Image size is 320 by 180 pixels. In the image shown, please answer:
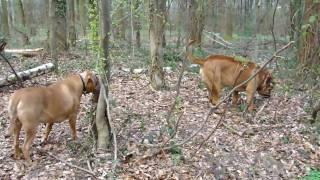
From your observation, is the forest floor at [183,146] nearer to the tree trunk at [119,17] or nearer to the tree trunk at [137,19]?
the tree trunk at [119,17]

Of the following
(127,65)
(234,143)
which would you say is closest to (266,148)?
(234,143)

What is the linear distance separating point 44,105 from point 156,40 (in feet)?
13.8

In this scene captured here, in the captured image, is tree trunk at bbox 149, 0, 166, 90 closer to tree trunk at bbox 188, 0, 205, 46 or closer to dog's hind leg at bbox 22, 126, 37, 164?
tree trunk at bbox 188, 0, 205, 46

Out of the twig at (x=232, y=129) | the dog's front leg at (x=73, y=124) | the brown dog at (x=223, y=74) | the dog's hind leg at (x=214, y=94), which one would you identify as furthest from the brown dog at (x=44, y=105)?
the dog's hind leg at (x=214, y=94)

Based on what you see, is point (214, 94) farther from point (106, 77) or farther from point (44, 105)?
point (44, 105)

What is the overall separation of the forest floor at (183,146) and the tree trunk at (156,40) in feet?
1.77

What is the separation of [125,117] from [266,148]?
2.66 metres

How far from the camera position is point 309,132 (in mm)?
8016

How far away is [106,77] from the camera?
20.6 feet

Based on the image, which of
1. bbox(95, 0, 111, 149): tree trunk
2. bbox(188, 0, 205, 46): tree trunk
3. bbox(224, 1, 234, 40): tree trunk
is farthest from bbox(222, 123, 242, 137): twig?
bbox(224, 1, 234, 40): tree trunk

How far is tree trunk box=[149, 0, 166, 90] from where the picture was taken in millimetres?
9539

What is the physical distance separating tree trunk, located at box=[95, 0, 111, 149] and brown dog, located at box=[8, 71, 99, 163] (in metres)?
0.45

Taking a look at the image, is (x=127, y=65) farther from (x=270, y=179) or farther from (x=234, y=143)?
(x=270, y=179)

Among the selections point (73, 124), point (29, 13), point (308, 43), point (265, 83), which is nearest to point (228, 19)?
point (29, 13)
